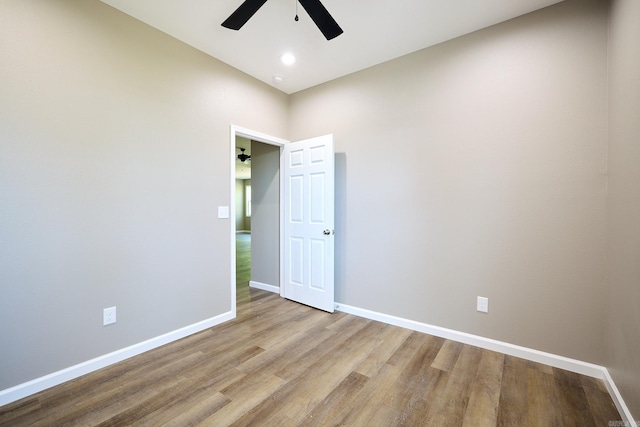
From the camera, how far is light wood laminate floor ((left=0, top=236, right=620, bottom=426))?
152cm

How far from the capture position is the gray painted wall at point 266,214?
380cm

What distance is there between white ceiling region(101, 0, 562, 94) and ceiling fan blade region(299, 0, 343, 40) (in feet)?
1.26

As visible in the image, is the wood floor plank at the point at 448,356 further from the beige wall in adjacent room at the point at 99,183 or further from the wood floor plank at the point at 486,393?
Result: the beige wall in adjacent room at the point at 99,183

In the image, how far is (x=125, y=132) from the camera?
6.97 feet

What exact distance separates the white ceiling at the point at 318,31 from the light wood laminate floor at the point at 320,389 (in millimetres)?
2790

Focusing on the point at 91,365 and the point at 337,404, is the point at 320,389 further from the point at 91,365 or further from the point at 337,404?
the point at 91,365

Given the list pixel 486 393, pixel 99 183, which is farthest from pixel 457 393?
pixel 99 183

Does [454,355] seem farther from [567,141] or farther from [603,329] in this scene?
[567,141]

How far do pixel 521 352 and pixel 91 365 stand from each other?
10.9ft

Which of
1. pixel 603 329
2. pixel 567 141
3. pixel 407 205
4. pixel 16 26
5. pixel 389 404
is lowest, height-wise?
pixel 389 404

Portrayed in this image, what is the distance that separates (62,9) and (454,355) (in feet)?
12.9

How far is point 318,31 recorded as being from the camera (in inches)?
91.7

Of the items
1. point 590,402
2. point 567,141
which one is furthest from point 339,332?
point 567,141

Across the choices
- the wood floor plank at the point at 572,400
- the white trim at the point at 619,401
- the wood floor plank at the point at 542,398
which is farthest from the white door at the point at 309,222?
the white trim at the point at 619,401
